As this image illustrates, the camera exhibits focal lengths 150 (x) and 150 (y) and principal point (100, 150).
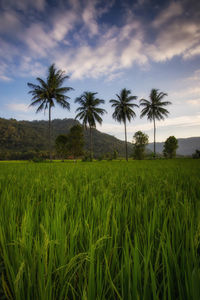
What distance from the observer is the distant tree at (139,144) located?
45156 mm

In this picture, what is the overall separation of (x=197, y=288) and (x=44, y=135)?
96797 millimetres

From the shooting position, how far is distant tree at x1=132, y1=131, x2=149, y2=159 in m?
45.2

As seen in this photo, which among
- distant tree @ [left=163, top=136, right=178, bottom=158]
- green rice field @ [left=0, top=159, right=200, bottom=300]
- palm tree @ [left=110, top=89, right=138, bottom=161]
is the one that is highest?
palm tree @ [left=110, top=89, right=138, bottom=161]

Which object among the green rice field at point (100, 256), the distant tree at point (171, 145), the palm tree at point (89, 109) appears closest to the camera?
the green rice field at point (100, 256)

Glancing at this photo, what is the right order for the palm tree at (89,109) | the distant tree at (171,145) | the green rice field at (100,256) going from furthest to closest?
1. the distant tree at (171,145)
2. the palm tree at (89,109)
3. the green rice field at (100,256)

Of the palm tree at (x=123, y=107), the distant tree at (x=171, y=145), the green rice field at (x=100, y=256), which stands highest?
the palm tree at (x=123, y=107)

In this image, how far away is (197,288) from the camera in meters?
0.41

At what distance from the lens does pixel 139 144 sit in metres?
47.7

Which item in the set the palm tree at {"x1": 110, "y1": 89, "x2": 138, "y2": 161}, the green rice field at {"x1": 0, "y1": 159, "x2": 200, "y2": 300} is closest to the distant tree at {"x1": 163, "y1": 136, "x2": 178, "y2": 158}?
the palm tree at {"x1": 110, "y1": 89, "x2": 138, "y2": 161}

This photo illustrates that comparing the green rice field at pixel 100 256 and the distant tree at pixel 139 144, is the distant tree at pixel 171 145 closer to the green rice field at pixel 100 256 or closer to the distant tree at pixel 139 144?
the distant tree at pixel 139 144

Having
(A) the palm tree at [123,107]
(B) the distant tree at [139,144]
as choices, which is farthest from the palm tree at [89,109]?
(B) the distant tree at [139,144]

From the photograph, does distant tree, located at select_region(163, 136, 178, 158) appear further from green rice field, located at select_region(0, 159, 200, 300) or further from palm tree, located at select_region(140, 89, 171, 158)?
green rice field, located at select_region(0, 159, 200, 300)

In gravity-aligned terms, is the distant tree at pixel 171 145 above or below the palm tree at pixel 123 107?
below

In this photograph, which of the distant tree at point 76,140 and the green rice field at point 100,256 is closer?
the green rice field at point 100,256
